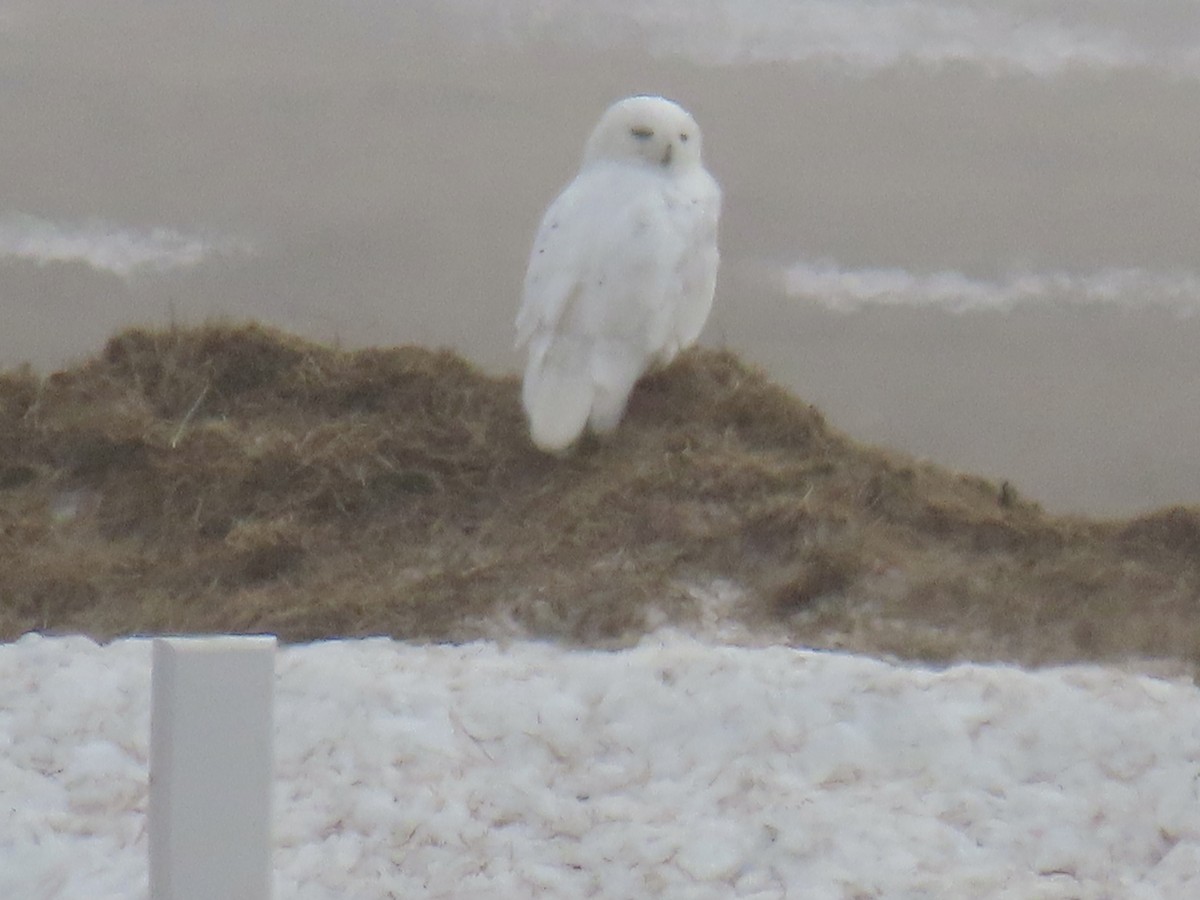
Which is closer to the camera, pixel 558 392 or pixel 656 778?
pixel 656 778

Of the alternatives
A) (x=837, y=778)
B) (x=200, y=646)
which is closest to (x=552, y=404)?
(x=837, y=778)

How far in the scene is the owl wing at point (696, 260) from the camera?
28.0 feet

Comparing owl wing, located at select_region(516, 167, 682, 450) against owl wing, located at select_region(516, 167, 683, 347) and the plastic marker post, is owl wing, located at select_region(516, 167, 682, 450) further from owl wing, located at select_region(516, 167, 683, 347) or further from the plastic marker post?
the plastic marker post

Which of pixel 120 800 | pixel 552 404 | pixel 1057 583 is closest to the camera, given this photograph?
pixel 120 800

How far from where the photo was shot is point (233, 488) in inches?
326

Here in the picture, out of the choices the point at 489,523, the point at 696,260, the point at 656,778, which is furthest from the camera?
the point at 696,260

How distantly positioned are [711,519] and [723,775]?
217 centimetres

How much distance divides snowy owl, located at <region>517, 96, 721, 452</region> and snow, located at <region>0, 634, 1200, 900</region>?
208 cm

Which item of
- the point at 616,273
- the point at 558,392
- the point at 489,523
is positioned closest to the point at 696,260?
the point at 616,273

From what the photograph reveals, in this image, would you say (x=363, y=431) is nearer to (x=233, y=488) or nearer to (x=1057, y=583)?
(x=233, y=488)

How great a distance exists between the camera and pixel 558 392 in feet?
26.5

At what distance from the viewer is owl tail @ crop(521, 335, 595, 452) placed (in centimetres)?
804

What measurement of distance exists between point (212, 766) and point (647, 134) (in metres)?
5.58

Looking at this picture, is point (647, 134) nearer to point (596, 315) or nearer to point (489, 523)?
point (596, 315)
